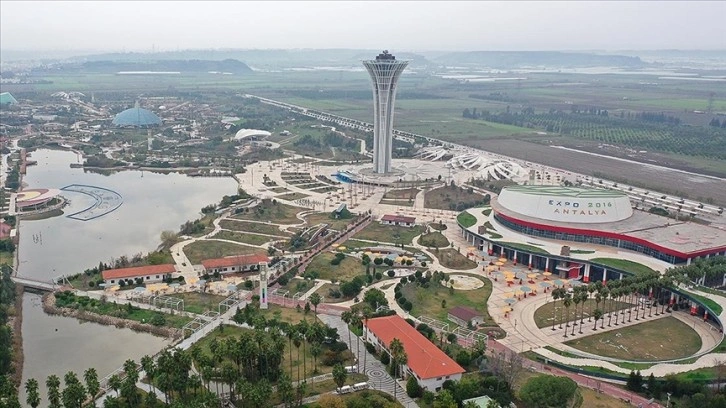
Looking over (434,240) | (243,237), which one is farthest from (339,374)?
(243,237)

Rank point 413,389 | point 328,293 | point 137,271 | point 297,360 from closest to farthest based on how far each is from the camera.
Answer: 1. point 413,389
2. point 297,360
3. point 328,293
4. point 137,271

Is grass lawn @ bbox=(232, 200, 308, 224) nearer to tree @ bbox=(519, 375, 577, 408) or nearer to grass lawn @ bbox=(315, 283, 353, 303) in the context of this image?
grass lawn @ bbox=(315, 283, 353, 303)

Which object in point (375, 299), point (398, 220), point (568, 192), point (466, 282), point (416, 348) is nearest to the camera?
point (416, 348)

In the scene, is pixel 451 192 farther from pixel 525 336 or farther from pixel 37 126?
pixel 37 126

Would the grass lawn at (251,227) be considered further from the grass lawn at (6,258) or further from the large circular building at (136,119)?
the large circular building at (136,119)

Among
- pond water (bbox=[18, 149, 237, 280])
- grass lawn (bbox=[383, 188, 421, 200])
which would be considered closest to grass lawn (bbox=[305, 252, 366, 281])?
pond water (bbox=[18, 149, 237, 280])

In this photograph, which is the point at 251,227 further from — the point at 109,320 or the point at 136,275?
the point at 109,320

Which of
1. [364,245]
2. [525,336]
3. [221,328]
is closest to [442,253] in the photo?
[364,245]
